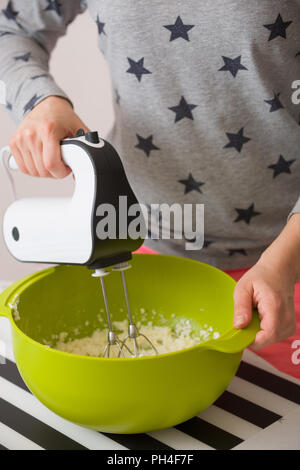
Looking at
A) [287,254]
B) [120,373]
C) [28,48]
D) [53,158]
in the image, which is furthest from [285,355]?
[28,48]

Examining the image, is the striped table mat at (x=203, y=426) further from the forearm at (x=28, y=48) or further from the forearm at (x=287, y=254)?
the forearm at (x=28, y=48)

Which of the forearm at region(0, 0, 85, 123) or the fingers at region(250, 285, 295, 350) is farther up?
the forearm at region(0, 0, 85, 123)

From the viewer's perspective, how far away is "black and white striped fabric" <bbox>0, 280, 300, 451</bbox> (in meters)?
0.69

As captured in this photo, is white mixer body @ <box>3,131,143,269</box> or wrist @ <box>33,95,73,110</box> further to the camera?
wrist @ <box>33,95,73,110</box>

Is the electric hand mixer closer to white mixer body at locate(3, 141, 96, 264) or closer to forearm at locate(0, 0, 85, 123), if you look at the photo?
white mixer body at locate(3, 141, 96, 264)

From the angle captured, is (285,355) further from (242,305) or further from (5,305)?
(5,305)

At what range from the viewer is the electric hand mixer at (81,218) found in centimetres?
67

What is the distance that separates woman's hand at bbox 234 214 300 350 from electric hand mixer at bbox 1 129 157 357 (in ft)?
0.47

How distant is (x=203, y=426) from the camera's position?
0.72m

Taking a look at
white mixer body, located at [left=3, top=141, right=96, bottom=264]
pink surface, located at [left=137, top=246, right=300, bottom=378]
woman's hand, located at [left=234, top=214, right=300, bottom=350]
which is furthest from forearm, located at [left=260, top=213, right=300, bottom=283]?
white mixer body, located at [left=3, top=141, right=96, bottom=264]

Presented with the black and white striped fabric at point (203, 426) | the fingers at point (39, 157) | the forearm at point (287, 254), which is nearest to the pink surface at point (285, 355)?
the black and white striped fabric at point (203, 426)

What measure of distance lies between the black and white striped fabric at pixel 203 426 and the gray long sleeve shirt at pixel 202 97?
26 cm

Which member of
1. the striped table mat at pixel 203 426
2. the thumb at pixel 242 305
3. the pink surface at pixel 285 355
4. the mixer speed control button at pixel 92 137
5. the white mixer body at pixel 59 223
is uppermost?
the mixer speed control button at pixel 92 137

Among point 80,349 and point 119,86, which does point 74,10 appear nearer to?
point 119,86
